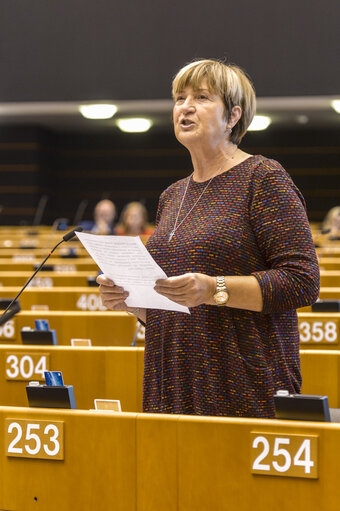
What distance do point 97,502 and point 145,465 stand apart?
0.13 meters

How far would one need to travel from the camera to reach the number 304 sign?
1.36 metres

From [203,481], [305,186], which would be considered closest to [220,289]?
[203,481]

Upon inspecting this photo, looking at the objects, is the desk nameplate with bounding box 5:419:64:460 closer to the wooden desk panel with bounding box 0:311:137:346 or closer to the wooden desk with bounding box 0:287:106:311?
the wooden desk panel with bounding box 0:311:137:346

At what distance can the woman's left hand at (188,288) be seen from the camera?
144cm

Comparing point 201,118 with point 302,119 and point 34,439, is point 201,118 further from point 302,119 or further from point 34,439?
point 302,119

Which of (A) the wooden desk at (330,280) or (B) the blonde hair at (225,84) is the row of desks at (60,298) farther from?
(B) the blonde hair at (225,84)

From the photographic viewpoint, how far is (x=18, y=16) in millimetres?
9367

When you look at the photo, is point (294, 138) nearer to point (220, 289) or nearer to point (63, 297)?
point (63, 297)

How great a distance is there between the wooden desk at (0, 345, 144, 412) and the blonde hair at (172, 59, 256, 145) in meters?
1.18

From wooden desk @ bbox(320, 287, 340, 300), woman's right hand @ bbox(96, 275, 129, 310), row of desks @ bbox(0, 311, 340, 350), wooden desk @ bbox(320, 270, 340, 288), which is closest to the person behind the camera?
woman's right hand @ bbox(96, 275, 129, 310)

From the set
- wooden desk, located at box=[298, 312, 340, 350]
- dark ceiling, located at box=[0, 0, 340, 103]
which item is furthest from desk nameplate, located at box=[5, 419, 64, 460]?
dark ceiling, located at box=[0, 0, 340, 103]

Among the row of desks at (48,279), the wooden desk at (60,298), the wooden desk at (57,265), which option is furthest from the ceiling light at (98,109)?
the wooden desk at (60,298)

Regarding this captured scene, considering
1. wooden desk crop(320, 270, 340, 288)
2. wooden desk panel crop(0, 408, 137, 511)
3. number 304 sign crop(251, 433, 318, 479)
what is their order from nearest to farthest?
1. number 304 sign crop(251, 433, 318, 479)
2. wooden desk panel crop(0, 408, 137, 511)
3. wooden desk crop(320, 270, 340, 288)

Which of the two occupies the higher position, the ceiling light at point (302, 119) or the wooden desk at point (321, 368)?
the ceiling light at point (302, 119)
